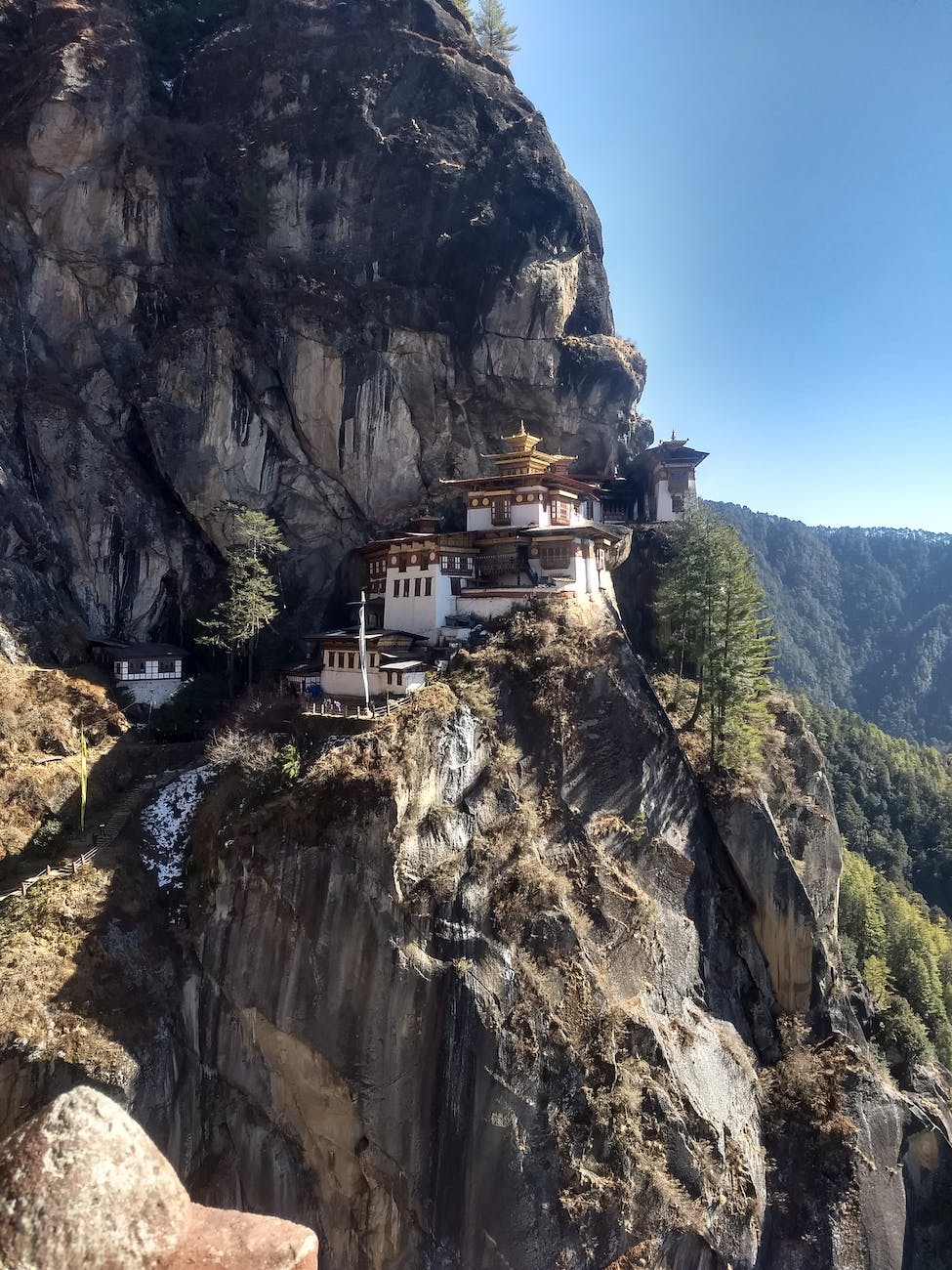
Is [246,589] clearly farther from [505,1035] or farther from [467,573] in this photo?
[505,1035]

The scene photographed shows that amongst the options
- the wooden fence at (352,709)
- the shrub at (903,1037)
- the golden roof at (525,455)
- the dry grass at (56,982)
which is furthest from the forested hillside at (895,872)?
the dry grass at (56,982)

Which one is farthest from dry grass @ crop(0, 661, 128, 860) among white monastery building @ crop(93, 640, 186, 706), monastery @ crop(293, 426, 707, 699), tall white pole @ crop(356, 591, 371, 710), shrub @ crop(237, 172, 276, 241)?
shrub @ crop(237, 172, 276, 241)

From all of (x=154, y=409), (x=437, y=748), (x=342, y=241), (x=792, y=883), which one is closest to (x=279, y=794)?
(x=437, y=748)

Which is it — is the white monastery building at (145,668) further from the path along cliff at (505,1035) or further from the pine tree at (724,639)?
the pine tree at (724,639)

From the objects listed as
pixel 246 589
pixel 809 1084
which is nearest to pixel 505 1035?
pixel 809 1084

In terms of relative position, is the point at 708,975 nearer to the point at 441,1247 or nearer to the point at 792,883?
the point at 792,883

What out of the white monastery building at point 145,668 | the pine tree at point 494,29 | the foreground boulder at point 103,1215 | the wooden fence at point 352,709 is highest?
the pine tree at point 494,29

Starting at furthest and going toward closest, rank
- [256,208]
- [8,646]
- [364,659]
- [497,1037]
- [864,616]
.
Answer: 1. [864,616]
2. [256,208]
3. [8,646]
4. [364,659]
5. [497,1037]
